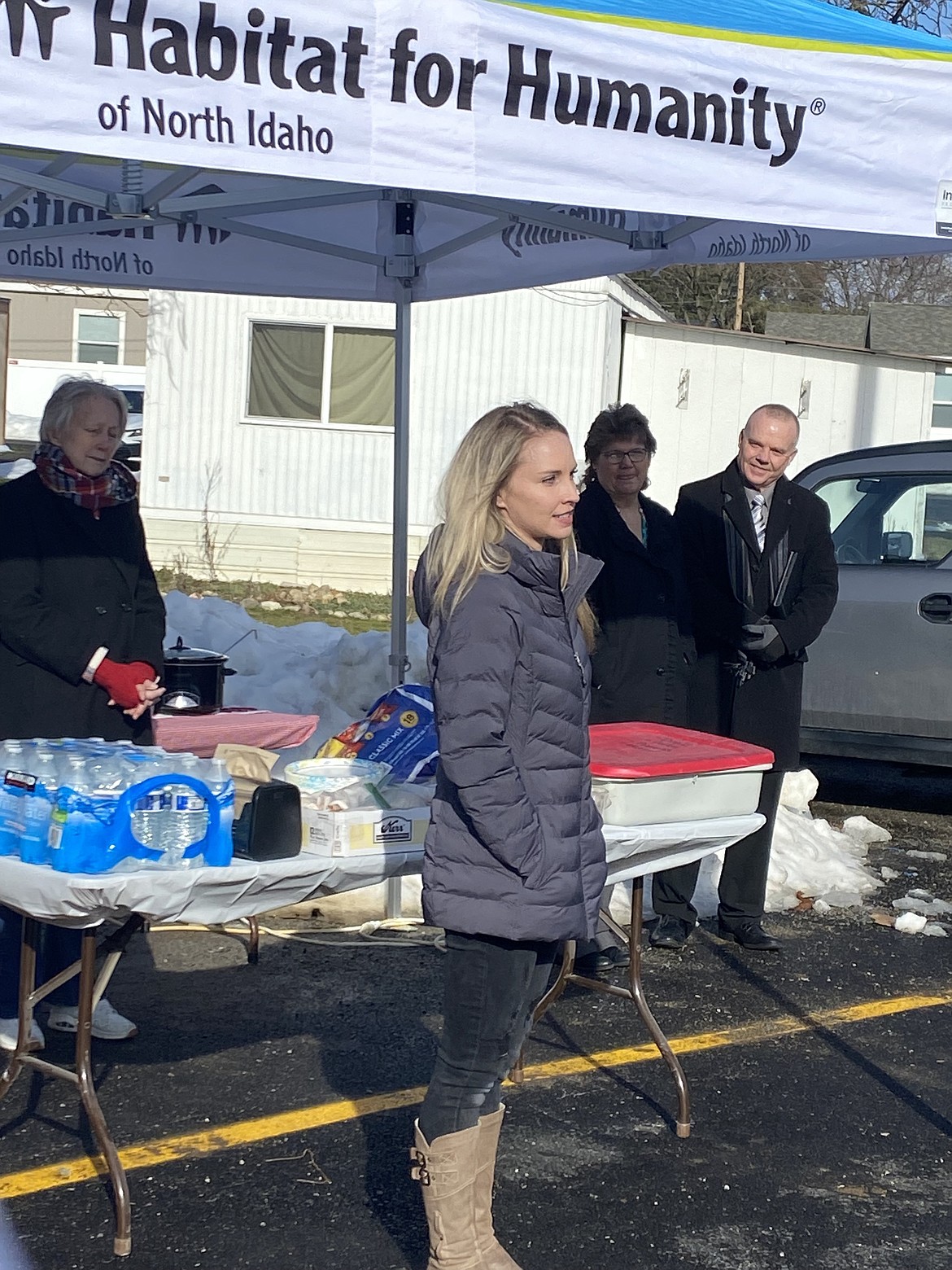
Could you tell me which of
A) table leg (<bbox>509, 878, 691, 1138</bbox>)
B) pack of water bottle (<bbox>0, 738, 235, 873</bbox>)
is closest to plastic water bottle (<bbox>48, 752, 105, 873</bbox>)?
pack of water bottle (<bbox>0, 738, 235, 873</bbox>)

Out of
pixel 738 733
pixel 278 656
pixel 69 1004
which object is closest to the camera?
pixel 69 1004

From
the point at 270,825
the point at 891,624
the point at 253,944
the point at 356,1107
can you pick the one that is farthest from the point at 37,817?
the point at 891,624

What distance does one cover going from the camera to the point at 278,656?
27.6 ft

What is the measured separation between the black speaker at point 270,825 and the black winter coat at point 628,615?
1.80m

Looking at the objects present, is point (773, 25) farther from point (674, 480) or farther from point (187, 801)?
point (674, 480)

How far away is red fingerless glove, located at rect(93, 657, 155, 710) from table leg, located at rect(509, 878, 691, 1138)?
1.43 meters

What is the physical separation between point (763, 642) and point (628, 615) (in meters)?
0.65

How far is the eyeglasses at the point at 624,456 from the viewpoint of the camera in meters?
4.84

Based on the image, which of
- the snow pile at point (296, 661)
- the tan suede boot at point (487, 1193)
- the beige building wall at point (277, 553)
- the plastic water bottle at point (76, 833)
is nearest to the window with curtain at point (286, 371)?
the beige building wall at point (277, 553)

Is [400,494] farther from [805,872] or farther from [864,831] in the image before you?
[864,831]

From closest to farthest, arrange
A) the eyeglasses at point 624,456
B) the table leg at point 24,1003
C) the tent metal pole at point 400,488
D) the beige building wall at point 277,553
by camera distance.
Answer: the table leg at point 24,1003 → the eyeglasses at point 624,456 → the tent metal pole at point 400,488 → the beige building wall at point 277,553

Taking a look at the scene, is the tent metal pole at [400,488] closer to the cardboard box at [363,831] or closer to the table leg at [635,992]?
the table leg at [635,992]

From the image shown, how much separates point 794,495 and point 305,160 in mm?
2839

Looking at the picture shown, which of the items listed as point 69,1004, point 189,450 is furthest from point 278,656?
point 189,450
